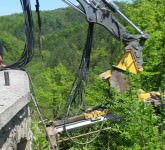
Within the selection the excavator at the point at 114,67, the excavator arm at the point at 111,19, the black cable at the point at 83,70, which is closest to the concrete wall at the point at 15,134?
the excavator at the point at 114,67

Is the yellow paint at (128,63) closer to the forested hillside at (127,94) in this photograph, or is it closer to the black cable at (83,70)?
the forested hillside at (127,94)

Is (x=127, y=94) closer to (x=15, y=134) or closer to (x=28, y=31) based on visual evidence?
(x=28, y=31)

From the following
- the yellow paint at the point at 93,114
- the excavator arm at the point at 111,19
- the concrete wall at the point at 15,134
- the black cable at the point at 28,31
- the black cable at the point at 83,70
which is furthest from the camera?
the yellow paint at the point at 93,114

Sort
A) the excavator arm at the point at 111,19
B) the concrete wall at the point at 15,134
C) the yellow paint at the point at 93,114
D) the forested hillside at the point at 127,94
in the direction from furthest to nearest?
the yellow paint at the point at 93,114 → the excavator arm at the point at 111,19 → the forested hillside at the point at 127,94 → the concrete wall at the point at 15,134

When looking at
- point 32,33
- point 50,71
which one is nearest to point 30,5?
point 32,33

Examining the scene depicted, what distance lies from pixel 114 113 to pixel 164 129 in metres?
1.06

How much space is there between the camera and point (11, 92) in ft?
14.9

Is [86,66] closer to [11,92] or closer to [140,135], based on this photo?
[140,135]

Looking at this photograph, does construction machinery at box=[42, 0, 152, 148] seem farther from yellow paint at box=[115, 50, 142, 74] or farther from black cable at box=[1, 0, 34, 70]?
black cable at box=[1, 0, 34, 70]

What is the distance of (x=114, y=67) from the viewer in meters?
8.66

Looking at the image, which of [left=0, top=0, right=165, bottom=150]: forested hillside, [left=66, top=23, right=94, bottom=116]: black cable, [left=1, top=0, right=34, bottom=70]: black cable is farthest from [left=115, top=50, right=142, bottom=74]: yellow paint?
[left=1, top=0, right=34, bottom=70]: black cable

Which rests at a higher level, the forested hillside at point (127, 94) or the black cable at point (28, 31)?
the black cable at point (28, 31)

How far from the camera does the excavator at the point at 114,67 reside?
855 cm

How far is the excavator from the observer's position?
8555 mm
